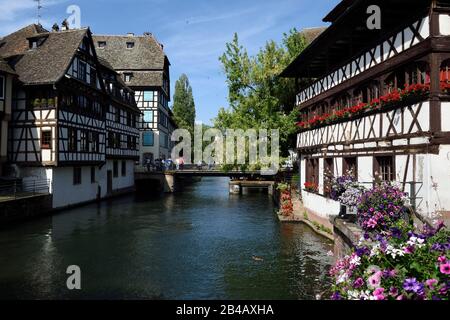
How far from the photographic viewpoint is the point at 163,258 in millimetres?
15320

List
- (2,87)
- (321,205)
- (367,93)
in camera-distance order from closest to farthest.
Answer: (367,93)
(321,205)
(2,87)

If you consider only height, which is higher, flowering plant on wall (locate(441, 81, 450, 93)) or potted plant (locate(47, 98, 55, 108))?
potted plant (locate(47, 98, 55, 108))

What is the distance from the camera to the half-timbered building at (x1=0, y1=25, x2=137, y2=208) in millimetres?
26094

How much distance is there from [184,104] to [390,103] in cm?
6331

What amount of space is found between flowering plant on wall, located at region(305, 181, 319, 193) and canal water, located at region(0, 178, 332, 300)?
7.30 feet

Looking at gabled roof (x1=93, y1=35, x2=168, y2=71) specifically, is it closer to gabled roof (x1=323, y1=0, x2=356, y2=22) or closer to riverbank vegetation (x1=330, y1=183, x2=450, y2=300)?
gabled roof (x1=323, y1=0, x2=356, y2=22)

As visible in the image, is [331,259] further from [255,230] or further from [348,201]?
[255,230]

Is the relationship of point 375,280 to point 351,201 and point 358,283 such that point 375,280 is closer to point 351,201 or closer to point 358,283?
point 358,283

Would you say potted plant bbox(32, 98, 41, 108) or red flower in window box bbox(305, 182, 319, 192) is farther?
potted plant bbox(32, 98, 41, 108)

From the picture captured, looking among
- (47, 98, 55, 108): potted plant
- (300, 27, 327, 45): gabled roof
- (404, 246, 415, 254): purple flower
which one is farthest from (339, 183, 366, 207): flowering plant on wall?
(300, 27, 327, 45): gabled roof

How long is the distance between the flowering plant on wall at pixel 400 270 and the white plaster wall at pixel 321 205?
12.1m

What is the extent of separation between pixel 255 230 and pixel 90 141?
16.4 meters

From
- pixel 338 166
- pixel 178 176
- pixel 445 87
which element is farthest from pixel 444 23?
pixel 178 176

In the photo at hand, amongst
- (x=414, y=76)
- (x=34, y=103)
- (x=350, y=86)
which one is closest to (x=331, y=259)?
(x=414, y=76)
